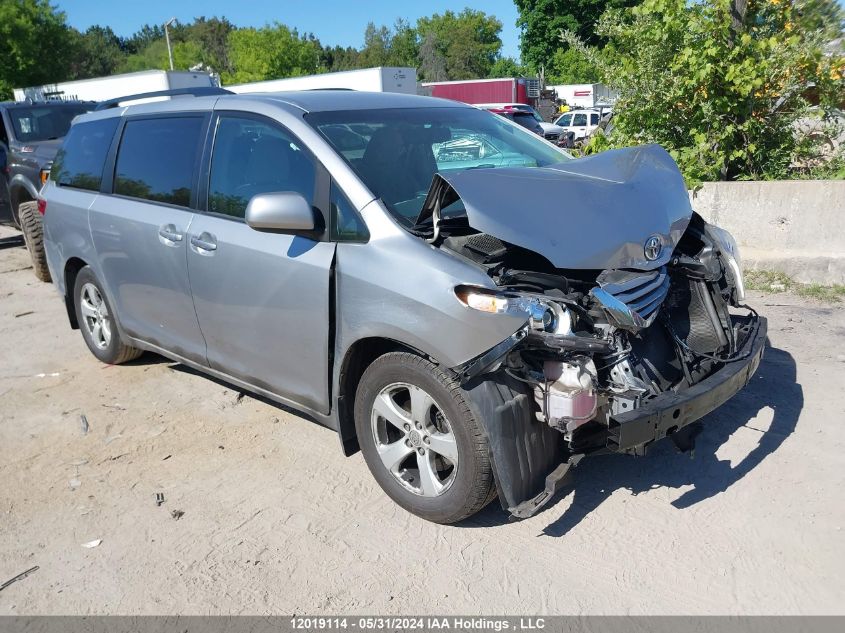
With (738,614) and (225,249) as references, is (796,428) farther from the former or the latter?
(225,249)

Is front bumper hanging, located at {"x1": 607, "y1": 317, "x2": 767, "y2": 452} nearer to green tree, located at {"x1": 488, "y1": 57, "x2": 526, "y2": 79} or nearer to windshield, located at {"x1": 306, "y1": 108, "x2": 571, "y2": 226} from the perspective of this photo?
windshield, located at {"x1": 306, "y1": 108, "x2": 571, "y2": 226}

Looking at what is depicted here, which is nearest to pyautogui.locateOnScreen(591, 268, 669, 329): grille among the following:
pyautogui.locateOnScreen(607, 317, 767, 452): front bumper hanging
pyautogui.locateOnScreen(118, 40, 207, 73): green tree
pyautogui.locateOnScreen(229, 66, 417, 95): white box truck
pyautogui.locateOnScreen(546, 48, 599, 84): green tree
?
pyautogui.locateOnScreen(607, 317, 767, 452): front bumper hanging

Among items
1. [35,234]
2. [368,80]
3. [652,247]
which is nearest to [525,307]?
[652,247]

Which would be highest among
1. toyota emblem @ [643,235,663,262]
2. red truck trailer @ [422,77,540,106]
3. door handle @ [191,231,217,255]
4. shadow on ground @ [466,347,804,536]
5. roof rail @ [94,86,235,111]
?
red truck trailer @ [422,77,540,106]

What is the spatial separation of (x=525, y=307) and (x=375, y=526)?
1.35 meters

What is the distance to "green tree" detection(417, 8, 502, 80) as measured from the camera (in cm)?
8544

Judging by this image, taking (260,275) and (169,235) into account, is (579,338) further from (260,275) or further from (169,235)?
(169,235)

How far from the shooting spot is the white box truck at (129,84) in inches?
837

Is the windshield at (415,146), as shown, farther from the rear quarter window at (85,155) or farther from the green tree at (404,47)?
the green tree at (404,47)

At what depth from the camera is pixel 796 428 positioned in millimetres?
4082

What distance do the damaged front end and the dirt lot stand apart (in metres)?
0.36

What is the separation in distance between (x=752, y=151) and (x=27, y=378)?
22.6 ft

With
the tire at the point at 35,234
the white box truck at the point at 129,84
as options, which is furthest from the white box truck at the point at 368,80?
the tire at the point at 35,234

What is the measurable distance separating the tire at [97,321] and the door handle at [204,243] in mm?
1514
